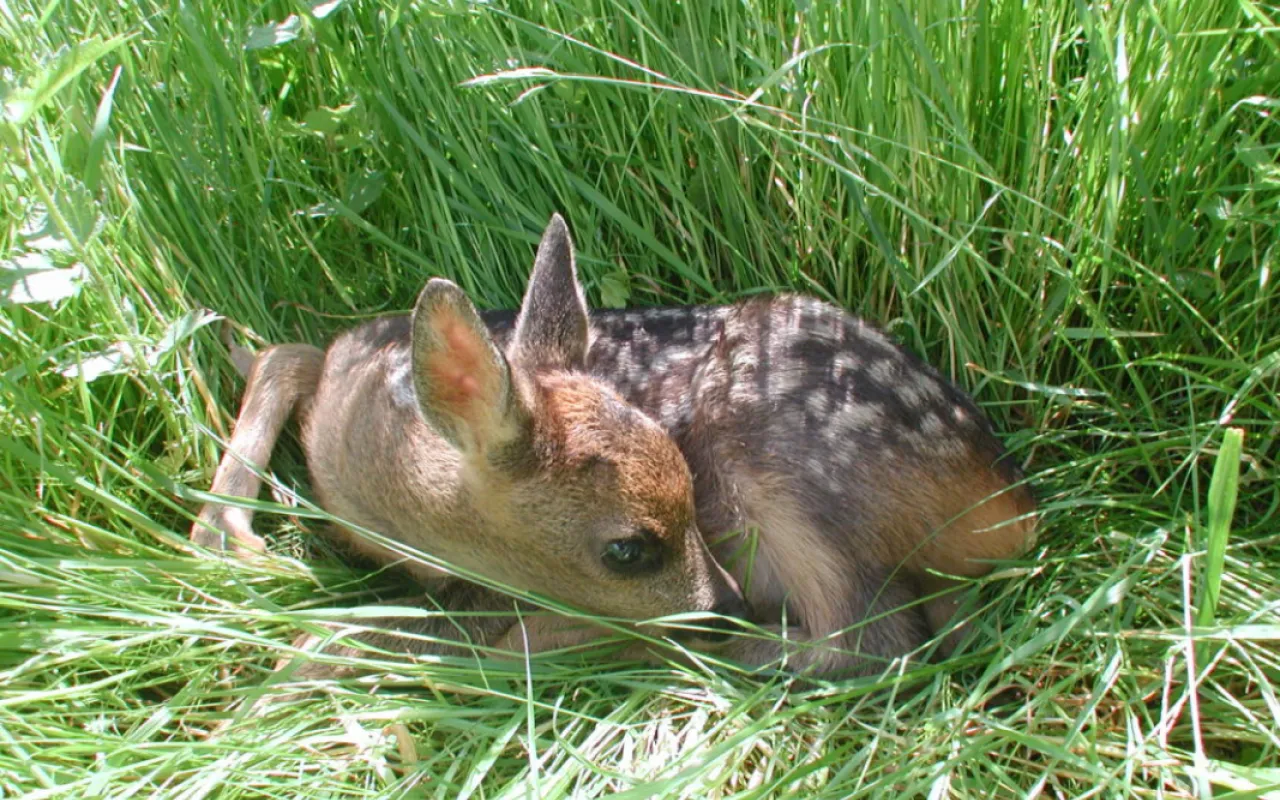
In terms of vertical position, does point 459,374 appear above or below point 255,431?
above

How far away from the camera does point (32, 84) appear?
244 cm

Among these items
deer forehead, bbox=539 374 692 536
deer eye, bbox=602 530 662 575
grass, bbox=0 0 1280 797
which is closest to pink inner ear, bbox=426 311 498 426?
deer forehead, bbox=539 374 692 536

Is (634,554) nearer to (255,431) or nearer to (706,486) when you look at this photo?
(706,486)


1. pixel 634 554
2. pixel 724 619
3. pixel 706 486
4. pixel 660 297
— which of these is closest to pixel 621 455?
pixel 634 554

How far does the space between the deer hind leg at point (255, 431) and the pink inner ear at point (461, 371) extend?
3.04 ft

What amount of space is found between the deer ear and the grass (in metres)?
0.46

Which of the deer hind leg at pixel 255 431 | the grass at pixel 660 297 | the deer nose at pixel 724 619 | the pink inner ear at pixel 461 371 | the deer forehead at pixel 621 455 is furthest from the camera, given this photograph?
the deer hind leg at pixel 255 431

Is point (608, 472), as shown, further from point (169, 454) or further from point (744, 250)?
point (169, 454)

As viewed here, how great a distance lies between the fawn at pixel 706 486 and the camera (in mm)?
2887

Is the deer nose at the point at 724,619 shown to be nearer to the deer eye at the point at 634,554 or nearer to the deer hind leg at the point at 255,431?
the deer eye at the point at 634,554

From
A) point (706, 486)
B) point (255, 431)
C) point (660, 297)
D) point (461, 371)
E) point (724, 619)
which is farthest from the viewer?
point (660, 297)

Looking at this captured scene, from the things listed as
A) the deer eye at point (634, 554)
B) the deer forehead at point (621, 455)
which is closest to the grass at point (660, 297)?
the deer eye at point (634, 554)

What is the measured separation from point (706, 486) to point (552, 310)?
0.67m

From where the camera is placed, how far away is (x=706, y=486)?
3209 mm
